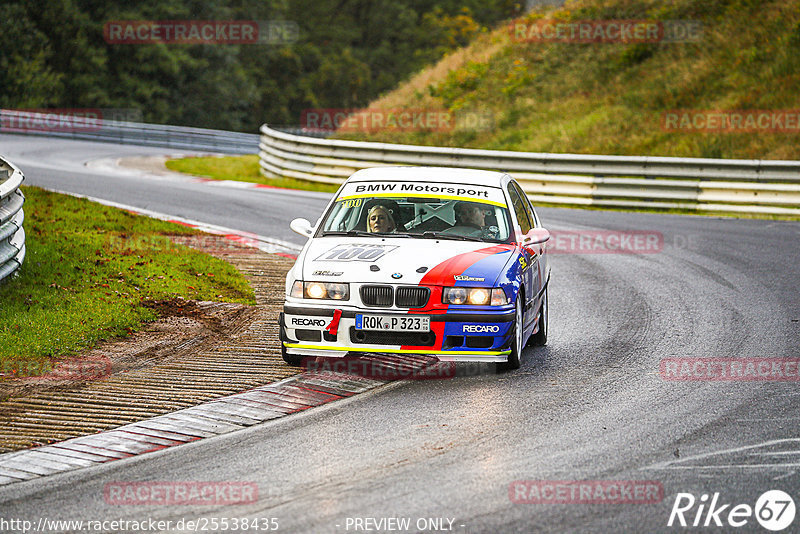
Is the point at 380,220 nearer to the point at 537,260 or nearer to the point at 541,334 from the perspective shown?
A: the point at 537,260

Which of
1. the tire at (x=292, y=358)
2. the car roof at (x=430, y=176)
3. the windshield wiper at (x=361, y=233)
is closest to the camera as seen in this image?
the tire at (x=292, y=358)

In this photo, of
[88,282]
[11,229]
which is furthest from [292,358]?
[11,229]

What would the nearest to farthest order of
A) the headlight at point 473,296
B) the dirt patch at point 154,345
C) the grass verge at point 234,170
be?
the dirt patch at point 154,345 < the headlight at point 473,296 < the grass verge at point 234,170

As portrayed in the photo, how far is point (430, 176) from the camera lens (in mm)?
9508

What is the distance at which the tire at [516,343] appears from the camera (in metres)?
8.29

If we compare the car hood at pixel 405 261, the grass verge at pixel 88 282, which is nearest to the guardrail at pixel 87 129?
the grass verge at pixel 88 282

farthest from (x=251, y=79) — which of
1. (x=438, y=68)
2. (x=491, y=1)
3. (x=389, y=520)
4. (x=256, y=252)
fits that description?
(x=389, y=520)

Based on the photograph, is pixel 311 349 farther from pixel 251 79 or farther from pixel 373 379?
pixel 251 79

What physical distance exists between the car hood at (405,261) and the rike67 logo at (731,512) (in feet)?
9.90

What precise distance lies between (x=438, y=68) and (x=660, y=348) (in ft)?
86.2

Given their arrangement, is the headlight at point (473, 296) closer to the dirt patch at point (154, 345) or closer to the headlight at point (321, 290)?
the headlight at point (321, 290)

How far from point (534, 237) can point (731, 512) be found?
175 inches

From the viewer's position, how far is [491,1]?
75.1 m

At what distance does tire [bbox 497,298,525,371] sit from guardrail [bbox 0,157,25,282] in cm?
511
